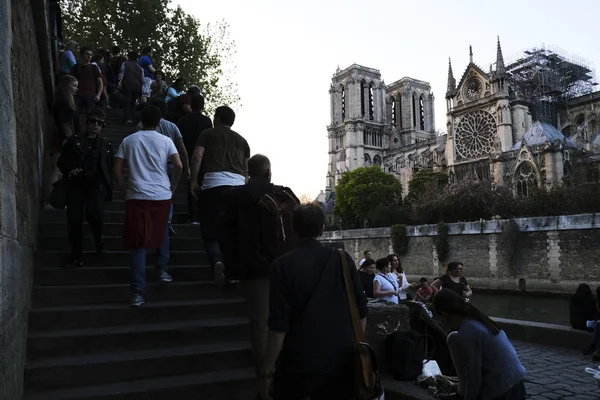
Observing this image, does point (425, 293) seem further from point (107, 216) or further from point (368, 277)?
point (107, 216)

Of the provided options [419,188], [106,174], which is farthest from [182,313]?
[419,188]

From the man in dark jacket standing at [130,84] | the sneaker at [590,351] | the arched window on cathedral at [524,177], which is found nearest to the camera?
the sneaker at [590,351]

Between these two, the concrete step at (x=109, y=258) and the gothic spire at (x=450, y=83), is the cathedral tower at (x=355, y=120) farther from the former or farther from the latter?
the concrete step at (x=109, y=258)

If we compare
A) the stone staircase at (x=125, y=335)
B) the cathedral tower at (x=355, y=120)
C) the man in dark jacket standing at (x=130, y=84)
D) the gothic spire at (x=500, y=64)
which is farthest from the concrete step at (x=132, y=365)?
the cathedral tower at (x=355, y=120)

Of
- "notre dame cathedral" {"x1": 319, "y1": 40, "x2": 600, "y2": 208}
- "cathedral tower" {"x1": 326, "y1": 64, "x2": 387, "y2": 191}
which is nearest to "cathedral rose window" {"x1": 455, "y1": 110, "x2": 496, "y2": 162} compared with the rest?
"notre dame cathedral" {"x1": 319, "y1": 40, "x2": 600, "y2": 208}

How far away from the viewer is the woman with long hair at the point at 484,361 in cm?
304

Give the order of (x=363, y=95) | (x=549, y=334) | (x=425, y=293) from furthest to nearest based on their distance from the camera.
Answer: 1. (x=363, y=95)
2. (x=425, y=293)
3. (x=549, y=334)

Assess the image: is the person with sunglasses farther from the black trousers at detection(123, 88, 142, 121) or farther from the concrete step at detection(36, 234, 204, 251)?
the black trousers at detection(123, 88, 142, 121)


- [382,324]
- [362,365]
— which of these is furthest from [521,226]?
[362,365]

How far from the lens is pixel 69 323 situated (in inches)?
155

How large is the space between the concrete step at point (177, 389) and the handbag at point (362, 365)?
1.56 meters

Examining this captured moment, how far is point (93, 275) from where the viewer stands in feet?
15.1

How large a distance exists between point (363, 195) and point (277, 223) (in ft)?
157

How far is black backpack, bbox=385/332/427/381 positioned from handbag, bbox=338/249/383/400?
2.32 metres
